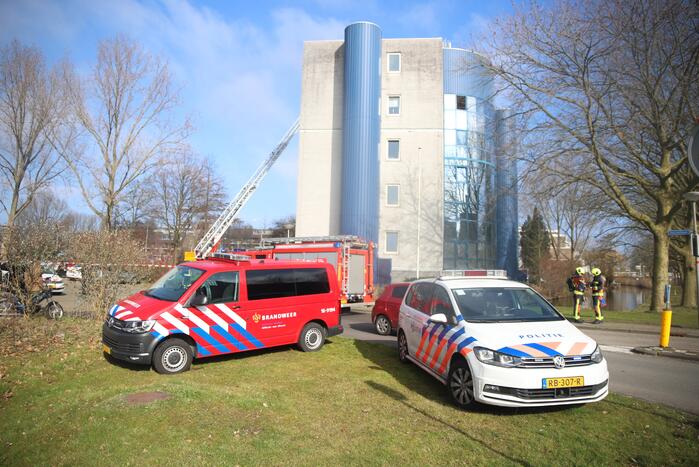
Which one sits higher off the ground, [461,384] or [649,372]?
[461,384]

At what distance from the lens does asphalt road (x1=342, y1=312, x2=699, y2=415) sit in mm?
6301

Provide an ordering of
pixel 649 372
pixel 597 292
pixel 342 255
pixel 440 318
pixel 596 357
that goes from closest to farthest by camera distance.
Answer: pixel 596 357
pixel 440 318
pixel 649 372
pixel 597 292
pixel 342 255

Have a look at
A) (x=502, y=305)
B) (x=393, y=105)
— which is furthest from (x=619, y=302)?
(x=502, y=305)

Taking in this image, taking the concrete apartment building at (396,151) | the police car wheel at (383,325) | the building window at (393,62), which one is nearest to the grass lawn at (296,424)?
the police car wheel at (383,325)

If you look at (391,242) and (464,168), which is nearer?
(391,242)

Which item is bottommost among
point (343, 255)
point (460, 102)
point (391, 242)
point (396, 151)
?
point (343, 255)

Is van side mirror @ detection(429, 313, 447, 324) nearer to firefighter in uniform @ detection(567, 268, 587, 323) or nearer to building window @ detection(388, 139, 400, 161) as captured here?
firefighter in uniform @ detection(567, 268, 587, 323)

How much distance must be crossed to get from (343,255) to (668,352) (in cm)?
1050

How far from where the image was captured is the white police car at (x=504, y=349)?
5.03 meters

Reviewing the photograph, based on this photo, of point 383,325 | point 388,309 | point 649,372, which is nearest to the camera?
point 649,372

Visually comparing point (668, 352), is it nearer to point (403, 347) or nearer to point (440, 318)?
point (403, 347)

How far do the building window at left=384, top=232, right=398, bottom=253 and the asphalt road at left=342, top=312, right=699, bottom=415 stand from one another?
18443 mm

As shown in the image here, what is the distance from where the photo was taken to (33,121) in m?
19.8

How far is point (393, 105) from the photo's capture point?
3141cm
